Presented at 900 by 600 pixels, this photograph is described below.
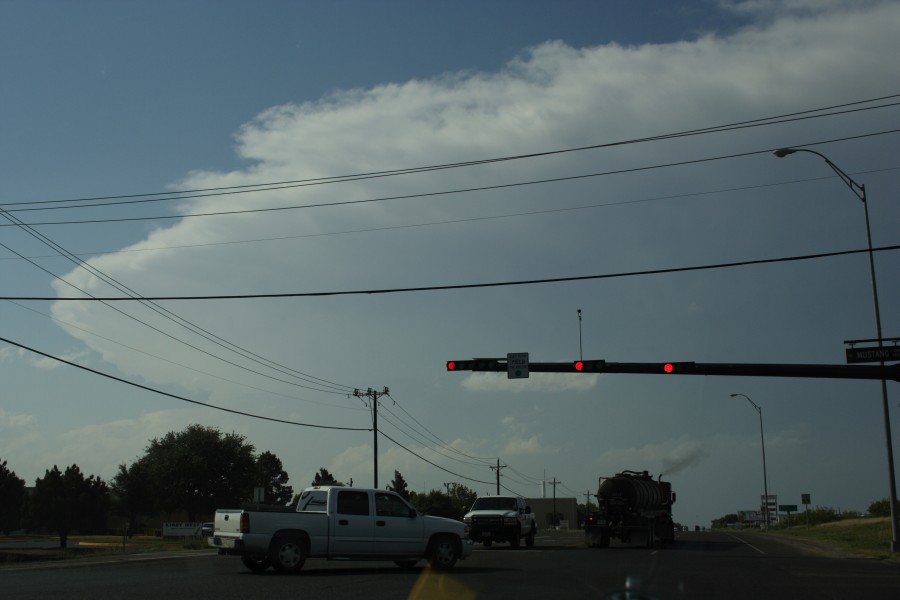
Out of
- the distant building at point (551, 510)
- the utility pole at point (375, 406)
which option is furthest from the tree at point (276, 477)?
the utility pole at point (375, 406)

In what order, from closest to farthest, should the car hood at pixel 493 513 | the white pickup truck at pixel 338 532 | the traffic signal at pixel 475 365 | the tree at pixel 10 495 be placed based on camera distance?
1. the white pickup truck at pixel 338 532
2. the traffic signal at pixel 475 365
3. the car hood at pixel 493 513
4. the tree at pixel 10 495

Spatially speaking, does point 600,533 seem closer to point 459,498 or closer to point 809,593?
point 809,593

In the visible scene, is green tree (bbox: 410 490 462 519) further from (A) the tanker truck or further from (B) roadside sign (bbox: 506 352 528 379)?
(B) roadside sign (bbox: 506 352 528 379)

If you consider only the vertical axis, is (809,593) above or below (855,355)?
below

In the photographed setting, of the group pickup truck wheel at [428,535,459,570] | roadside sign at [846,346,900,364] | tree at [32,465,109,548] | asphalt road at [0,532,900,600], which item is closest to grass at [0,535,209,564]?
asphalt road at [0,532,900,600]

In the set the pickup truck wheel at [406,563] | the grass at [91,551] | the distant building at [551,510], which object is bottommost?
the distant building at [551,510]

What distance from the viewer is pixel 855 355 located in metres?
26.3

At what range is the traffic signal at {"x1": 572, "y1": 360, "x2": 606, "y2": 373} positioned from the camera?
27.4 metres

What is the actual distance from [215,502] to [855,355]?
256 feet

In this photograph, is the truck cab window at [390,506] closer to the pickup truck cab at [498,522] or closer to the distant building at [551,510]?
the pickup truck cab at [498,522]

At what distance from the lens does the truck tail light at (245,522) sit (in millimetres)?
18000

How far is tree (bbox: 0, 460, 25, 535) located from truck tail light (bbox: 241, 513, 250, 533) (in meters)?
84.9

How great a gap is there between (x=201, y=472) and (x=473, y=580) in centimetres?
7897

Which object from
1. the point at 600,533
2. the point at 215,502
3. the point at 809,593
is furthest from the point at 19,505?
the point at 809,593
